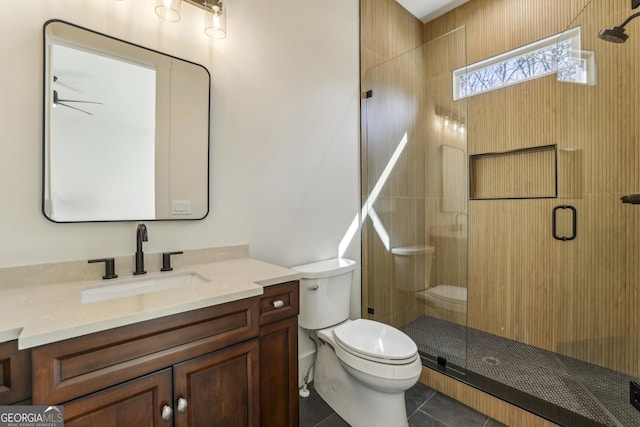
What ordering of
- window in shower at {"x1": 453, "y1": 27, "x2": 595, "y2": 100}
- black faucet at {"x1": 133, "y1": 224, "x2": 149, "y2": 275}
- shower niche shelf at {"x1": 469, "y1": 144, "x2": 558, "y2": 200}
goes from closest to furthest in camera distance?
black faucet at {"x1": 133, "y1": 224, "x2": 149, "y2": 275} < window in shower at {"x1": 453, "y1": 27, "x2": 595, "y2": 100} < shower niche shelf at {"x1": 469, "y1": 144, "x2": 558, "y2": 200}

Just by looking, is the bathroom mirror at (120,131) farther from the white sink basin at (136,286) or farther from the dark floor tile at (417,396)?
the dark floor tile at (417,396)

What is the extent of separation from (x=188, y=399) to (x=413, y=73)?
2.59 m

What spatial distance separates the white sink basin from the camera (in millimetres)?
1104

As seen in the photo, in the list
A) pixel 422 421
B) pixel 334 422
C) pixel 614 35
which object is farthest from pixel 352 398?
pixel 614 35

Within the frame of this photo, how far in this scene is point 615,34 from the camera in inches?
64.6

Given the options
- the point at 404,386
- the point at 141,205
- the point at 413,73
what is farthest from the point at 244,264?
the point at 413,73

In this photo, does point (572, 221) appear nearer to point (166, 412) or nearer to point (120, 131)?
point (166, 412)

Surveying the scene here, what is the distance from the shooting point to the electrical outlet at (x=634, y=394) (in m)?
1.45

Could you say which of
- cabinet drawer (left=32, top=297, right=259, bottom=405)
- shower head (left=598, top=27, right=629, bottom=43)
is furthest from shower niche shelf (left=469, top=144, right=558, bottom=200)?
cabinet drawer (left=32, top=297, right=259, bottom=405)

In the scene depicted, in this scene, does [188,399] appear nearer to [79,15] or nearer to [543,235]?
[79,15]

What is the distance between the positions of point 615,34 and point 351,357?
2.40m

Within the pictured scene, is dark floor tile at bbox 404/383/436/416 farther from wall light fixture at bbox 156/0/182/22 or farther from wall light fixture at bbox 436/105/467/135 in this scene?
wall light fixture at bbox 156/0/182/22

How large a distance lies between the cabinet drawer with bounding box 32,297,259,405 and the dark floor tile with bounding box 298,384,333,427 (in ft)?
3.09

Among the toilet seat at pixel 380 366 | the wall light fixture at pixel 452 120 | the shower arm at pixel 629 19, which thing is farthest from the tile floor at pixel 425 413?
the shower arm at pixel 629 19
